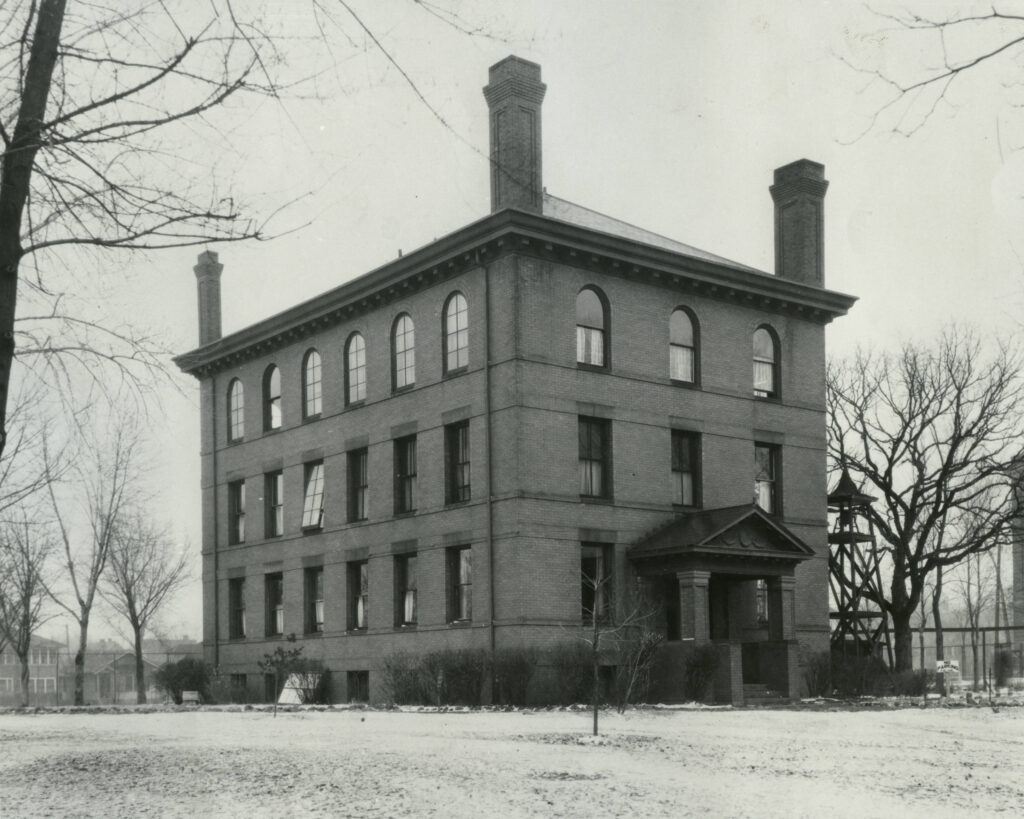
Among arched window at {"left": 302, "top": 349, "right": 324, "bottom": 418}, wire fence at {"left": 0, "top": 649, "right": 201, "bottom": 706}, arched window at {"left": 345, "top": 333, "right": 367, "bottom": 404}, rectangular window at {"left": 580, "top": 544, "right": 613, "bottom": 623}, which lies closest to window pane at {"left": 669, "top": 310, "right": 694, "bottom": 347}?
rectangular window at {"left": 580, "top": 544, "right": 613, "bottom": 623}

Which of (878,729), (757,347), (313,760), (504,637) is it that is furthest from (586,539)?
(313,760)

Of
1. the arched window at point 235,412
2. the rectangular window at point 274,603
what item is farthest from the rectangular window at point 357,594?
the arched window at point 235,412

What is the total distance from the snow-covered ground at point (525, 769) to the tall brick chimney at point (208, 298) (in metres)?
23.4

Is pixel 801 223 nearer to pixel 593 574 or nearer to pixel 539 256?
pixel 539 256

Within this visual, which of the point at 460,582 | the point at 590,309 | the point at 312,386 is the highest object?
the point at 590,309

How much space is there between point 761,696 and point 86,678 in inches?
3450

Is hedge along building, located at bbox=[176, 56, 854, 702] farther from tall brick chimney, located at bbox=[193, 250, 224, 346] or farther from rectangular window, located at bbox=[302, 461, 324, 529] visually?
tall brick chimney, located at bbox=[193, 250, 224, 346]

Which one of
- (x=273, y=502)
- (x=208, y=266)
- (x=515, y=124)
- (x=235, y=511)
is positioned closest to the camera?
(x=515, y=124)

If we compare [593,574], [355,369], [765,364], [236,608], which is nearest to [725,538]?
[593,574]

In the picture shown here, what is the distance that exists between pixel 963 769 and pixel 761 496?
20.2 m

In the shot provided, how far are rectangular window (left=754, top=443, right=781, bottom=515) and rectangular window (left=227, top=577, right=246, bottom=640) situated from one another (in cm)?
1613

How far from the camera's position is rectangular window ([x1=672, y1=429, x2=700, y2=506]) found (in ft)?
103

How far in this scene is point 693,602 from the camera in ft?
91.7

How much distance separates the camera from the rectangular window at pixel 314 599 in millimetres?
35125
